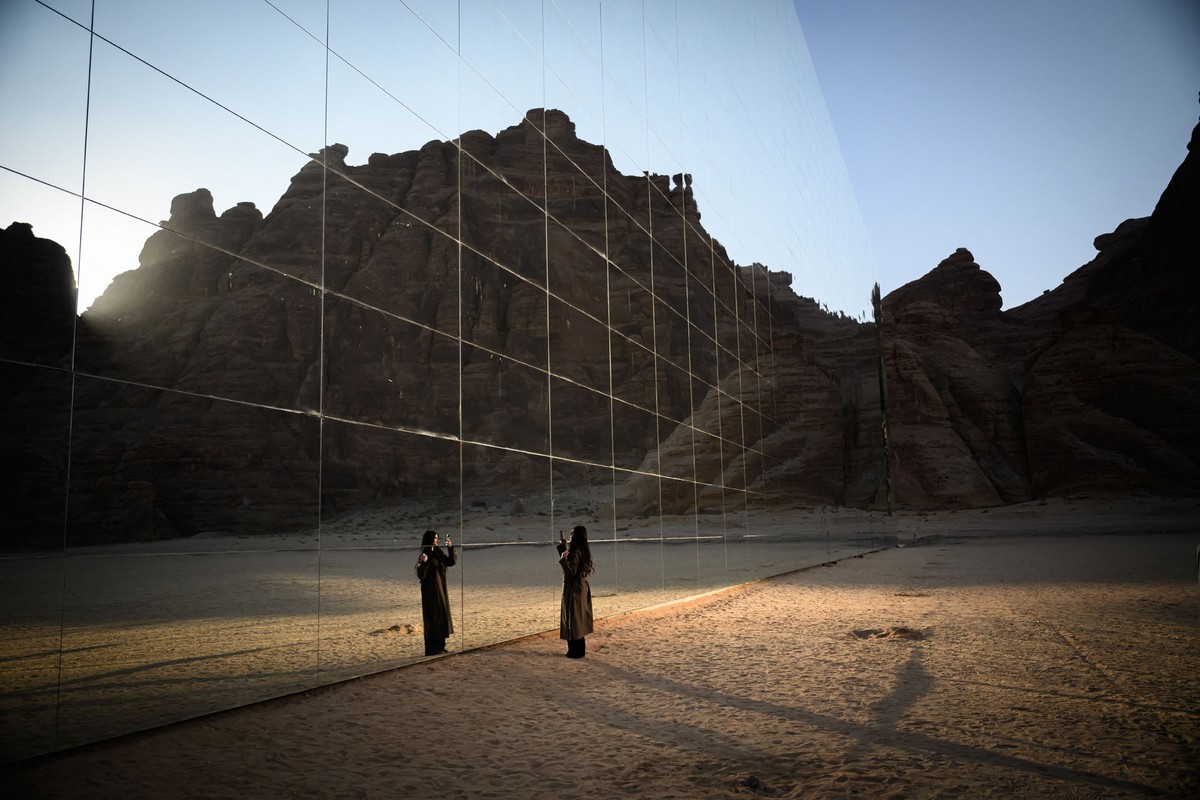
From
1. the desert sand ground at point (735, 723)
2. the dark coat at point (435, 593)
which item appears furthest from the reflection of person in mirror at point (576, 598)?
the dark coat at point (435, 593)

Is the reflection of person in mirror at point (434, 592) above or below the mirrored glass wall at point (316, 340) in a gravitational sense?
below

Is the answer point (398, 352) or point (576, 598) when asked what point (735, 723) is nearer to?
point (576, 598)

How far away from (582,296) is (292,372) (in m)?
6.44

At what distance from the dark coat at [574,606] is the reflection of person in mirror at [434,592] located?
1363mm

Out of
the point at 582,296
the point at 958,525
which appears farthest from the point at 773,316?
the point at 958,525

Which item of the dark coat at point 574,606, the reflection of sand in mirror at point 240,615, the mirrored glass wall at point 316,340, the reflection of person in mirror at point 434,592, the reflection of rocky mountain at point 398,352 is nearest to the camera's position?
the reflection of sand in mirror at point 240,615

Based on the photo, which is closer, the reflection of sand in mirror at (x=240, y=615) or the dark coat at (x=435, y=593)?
the reflection of sand in mirror at (x=240, y=615)

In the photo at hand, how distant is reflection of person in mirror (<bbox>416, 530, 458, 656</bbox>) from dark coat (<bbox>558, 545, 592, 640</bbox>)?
4.47ft

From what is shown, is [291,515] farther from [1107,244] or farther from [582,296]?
[1107,244]

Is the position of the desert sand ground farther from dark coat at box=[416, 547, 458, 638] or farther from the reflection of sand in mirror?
dark coat at box=[416, 547, 458, 638]

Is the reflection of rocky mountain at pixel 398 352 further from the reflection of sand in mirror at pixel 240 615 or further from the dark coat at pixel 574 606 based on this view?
the dark coat at pixel 574 606

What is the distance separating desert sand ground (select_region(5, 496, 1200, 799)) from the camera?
4.76m

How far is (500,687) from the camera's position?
7809mm

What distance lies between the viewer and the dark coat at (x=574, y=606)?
9.43 m
